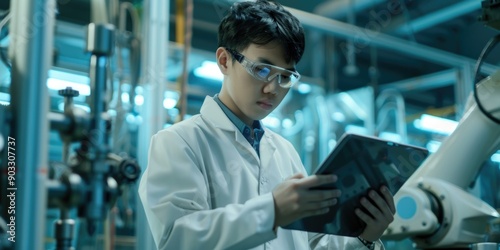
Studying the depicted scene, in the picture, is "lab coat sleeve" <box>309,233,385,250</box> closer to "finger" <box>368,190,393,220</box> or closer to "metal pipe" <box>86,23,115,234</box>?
"finger" <box>368,190,393,220</box>

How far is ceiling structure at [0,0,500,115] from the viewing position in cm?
273

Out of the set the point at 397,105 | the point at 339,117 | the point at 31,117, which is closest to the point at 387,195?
the point at 31,117

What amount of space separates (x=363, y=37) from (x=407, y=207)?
1.90 m

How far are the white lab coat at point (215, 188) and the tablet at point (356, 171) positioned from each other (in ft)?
0.42

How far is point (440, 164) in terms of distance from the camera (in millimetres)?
1682

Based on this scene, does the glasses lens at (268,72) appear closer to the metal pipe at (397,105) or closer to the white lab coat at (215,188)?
the white lab coat at (215,188)

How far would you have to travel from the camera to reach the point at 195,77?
11.7 ft

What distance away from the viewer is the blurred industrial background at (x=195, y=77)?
1.04 m

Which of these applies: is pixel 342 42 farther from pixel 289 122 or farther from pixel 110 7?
pixel 110 7

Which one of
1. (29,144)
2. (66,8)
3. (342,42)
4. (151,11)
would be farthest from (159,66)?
(342,42)

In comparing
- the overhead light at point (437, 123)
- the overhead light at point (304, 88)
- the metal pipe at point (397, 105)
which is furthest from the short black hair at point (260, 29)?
the overhead light at point (437, 123)

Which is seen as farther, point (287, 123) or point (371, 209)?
point (287, 123)

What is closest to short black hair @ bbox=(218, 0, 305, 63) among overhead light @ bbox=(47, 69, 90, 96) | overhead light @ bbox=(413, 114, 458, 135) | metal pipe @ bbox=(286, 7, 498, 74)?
overhead light @ bbox=(47, 69, 90, 96)

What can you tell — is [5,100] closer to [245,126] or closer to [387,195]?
[245,126]
